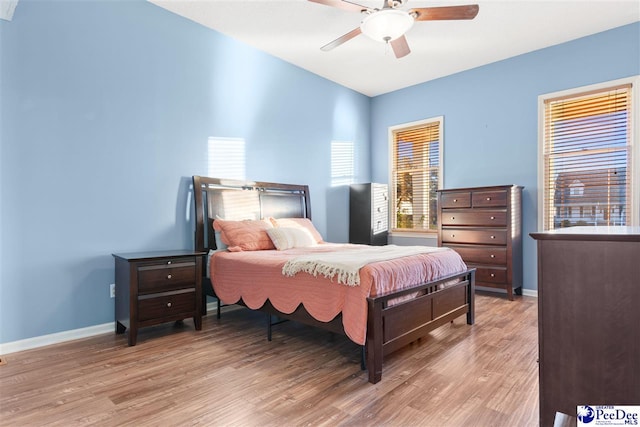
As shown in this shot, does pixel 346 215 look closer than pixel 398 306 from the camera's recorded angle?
No

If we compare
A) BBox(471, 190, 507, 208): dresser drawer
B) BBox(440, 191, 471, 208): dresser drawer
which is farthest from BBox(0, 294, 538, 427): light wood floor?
BBox(440, 191, 471, 208): dresser drawer

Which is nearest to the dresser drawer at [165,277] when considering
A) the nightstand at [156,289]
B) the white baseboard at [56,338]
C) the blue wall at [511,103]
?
the nightstand at [156,289]

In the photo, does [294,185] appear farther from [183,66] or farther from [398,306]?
[398,306]

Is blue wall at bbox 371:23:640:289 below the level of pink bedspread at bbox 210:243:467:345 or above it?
above

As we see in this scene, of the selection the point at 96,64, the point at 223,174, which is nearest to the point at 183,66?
the point at 96,64

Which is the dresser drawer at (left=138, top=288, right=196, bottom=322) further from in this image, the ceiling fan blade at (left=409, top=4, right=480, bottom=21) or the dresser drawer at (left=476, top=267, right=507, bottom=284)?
the dresser drawer at (left=476, top=267, right=507, bottom=284)

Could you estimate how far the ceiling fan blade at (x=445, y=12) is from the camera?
2.59m

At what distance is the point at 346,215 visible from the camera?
5.64 metres

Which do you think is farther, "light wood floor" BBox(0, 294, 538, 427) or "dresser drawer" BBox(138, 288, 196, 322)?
"dresser drawer" BBox(138, 288, 196, 322)

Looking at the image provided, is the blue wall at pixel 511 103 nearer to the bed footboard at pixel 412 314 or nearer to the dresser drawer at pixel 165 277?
the bed footboard at pixel 412 314

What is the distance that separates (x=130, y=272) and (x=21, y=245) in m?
0.81

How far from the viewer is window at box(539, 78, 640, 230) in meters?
3.91

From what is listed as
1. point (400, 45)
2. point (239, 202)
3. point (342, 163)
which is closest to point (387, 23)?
point (400, 45)

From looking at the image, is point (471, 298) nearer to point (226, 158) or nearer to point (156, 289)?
point (156, 289)
